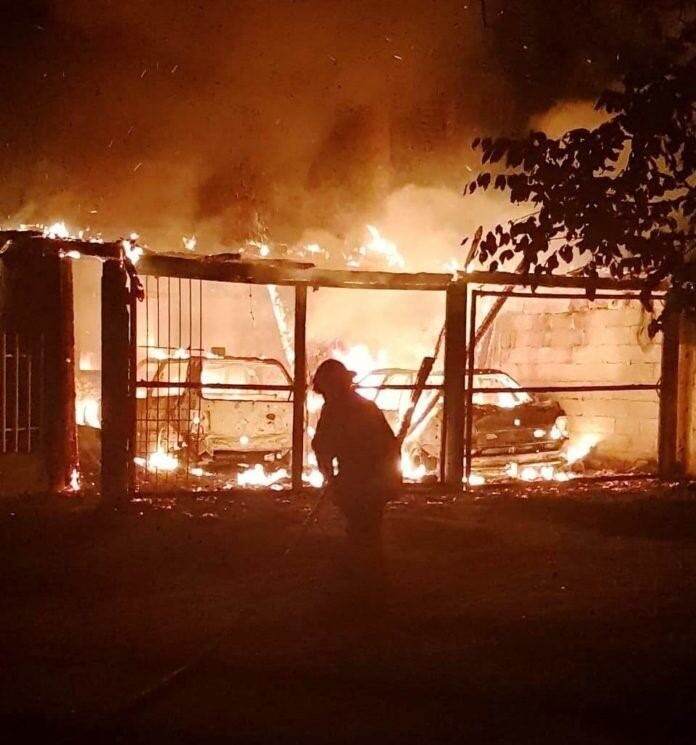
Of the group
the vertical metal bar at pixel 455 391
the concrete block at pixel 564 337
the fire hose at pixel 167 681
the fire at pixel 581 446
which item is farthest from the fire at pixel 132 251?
the concrete block at pixel 564 337

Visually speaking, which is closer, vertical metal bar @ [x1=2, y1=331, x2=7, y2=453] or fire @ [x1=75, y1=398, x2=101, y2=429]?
vertical metal bar @ [x1=2, y1=331, x2=7, y2=453]

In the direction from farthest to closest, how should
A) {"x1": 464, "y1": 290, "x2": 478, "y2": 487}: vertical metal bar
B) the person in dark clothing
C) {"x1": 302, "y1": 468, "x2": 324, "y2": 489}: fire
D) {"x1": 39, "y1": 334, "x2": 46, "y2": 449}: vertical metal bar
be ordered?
{"x1": 302, "y1": 468, "x2": 324, "y2": 489}: fire < {"x1": 464, "y1": 290, "x2": 478, "y2": 487}: vertical metal bar < {"x1": 39, "y1": 334, "x2": 46, "y2": 449}: vertical metal bar < the person in dark clothing

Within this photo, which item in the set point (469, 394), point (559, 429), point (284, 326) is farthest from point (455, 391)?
point (284, 326)

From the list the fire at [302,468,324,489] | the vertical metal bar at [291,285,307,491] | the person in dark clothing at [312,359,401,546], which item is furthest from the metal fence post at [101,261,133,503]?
the person in dark clothing at [312,359,401,546]

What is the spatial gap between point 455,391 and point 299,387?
5.75 feet

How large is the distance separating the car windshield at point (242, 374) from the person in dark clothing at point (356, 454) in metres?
5.26

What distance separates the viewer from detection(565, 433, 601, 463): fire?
1262cm

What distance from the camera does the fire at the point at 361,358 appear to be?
15230 millimetres

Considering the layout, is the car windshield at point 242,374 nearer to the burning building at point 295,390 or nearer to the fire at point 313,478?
the burning building at point 295,390

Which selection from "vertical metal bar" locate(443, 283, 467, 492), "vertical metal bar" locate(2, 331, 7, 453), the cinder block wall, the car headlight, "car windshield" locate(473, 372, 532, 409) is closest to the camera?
"vertical metal bar" locate(2, 331, 7, 453)

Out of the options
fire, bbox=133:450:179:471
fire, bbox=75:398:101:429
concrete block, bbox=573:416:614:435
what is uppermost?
fire, bbox=75:398:101:429

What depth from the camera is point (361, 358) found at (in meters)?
16.7

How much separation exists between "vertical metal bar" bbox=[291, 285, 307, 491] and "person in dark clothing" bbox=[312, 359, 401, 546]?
10.4 ft

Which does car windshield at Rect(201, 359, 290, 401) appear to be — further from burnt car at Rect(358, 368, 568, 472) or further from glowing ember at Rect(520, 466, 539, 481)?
glowing ember at Rect(520, 466, 539, 481)
